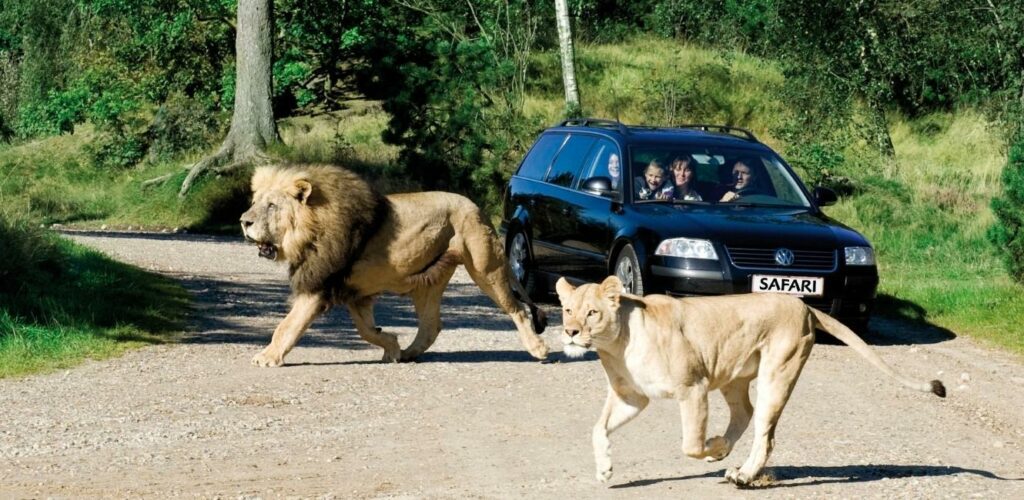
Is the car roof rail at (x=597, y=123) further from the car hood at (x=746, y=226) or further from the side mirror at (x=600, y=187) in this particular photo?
the car hood at (x=746, y=226)

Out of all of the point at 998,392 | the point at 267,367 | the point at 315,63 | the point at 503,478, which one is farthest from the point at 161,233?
the point at 503,478

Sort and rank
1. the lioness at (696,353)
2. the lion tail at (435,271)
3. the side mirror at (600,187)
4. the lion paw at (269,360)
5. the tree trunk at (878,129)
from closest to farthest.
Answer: the lioness at (696,353), the lion paw at (269,360), the lion tail at (435,271), the side mirror at (600,187), the tree trunk at (878,129)

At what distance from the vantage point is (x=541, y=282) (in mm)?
15414

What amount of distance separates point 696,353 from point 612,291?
522 millimetres

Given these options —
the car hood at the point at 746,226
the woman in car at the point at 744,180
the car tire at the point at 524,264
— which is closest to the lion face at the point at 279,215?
the car hood at the point at 746,226

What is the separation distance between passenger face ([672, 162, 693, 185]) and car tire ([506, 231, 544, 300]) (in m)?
2.05

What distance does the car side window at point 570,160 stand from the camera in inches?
592

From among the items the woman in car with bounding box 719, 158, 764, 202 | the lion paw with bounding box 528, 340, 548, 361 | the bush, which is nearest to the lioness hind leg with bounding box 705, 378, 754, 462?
the lion paw with bounding box 528, 340, 548, 361

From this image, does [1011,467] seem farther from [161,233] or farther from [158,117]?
[158,117]

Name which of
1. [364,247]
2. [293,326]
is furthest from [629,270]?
[293,326]

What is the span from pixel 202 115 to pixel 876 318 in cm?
1743

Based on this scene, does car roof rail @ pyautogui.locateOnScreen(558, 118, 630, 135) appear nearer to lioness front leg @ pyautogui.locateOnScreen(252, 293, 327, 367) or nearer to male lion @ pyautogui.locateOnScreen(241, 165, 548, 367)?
male lion @ pyautogui.locateOnScreen(241, 165, 548, 367)

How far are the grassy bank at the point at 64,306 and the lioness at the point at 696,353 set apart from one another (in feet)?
17.5

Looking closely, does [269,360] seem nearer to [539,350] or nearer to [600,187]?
[539,350]
